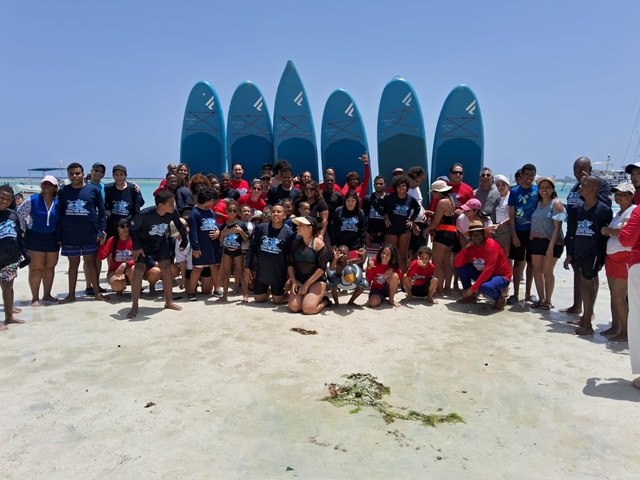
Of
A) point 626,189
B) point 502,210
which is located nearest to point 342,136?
point 502,210

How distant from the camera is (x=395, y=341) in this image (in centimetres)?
392

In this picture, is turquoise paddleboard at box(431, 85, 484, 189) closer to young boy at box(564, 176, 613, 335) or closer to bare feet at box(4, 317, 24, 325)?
young boy at box(564, 176, 613, 335)

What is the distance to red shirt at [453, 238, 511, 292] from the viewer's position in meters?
4.86

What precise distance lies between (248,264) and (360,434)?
2793mm

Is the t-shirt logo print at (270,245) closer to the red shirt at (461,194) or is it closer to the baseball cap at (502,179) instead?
the red shirt at (461,194)

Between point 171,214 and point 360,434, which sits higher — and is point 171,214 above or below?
above

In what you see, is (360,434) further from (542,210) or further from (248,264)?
(542,210)

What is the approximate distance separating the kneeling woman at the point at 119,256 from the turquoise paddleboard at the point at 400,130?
4101mm

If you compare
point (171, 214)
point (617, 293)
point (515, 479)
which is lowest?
point (515, 479)

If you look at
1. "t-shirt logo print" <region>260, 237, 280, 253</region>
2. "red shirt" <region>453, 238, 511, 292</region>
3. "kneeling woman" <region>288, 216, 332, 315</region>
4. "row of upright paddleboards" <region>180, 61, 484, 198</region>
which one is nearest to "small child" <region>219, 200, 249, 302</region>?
"t-shirt logo print" <region>260, 237, 280, 253</region>

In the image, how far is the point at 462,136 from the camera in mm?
7594

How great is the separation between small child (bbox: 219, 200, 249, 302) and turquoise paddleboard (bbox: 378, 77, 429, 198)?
3.26 metres

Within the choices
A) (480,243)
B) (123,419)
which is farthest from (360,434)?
(480,243)

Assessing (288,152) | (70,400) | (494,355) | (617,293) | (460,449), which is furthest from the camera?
(288,152)
